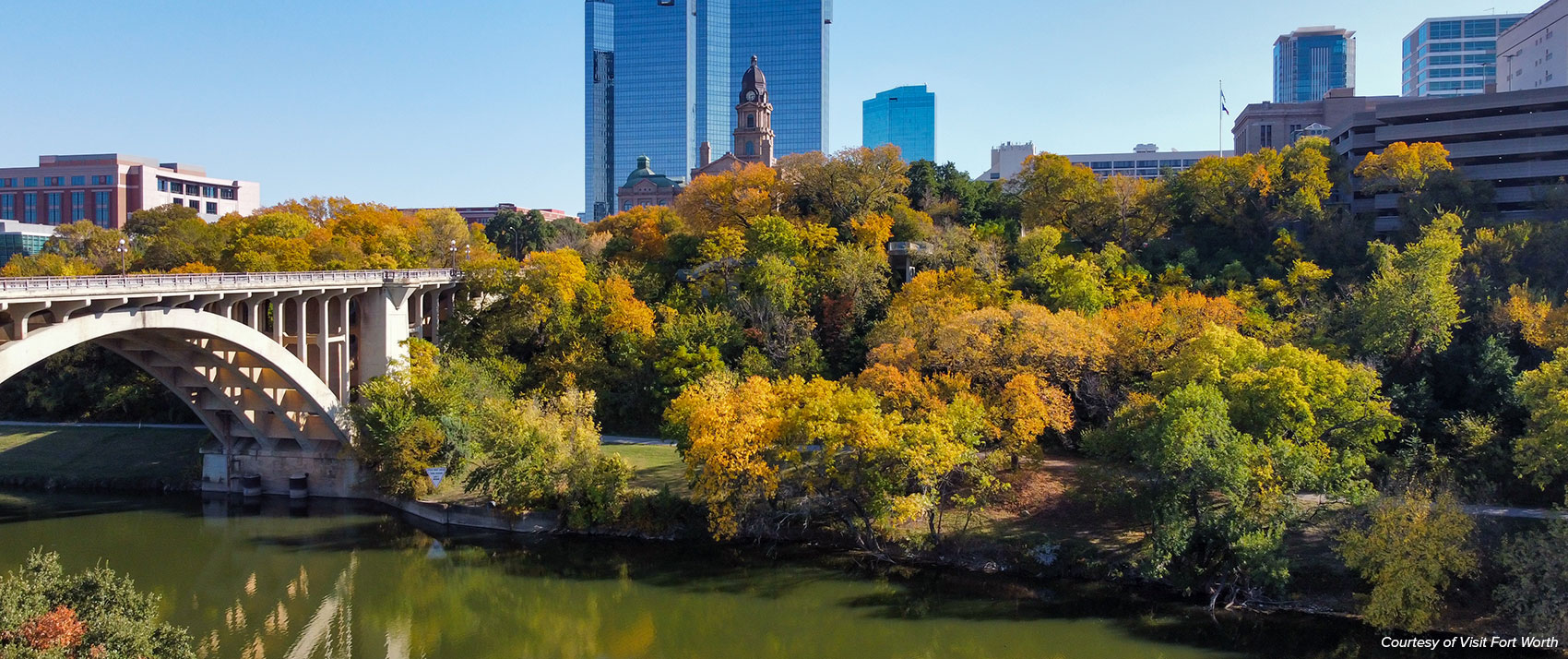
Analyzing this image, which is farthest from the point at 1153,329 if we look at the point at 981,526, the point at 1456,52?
Result: the point at 1456,52

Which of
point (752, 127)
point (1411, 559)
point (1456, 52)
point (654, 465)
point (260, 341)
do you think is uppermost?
point (1456, 52)

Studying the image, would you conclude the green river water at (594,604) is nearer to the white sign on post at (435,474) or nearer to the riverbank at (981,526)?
the riverbank at (981,526)

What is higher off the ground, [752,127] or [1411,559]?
[752,127]

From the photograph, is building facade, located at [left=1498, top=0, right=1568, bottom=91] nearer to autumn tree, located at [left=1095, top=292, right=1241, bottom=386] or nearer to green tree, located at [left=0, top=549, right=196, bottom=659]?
autumn tree, located at [left=1095, top=292, right=1241, bottom=386]

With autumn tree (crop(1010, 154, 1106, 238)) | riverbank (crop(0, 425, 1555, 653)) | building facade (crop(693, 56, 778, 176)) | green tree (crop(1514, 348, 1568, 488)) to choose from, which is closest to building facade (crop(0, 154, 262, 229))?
building facade (crop(693, 56, 778, 176))

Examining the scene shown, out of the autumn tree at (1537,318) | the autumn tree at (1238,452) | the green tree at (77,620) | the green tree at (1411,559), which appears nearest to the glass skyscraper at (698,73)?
the autumn tree at (1537,318)

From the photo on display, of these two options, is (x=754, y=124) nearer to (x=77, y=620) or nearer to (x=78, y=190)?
(x=78, y=190)
